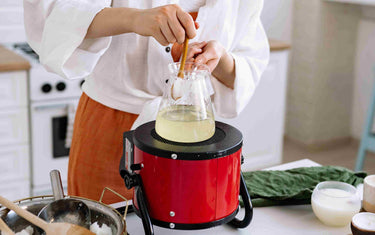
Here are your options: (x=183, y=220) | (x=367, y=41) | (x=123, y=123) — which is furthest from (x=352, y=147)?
(x=183, y=220)

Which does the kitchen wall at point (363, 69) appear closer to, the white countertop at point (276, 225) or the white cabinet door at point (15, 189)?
the white cabinet door at point (15, 189)

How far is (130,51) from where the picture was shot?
122 cm

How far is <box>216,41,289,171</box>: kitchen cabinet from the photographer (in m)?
2.95

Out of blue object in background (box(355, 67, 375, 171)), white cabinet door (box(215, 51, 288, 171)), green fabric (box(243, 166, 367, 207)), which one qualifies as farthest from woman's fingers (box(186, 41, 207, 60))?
blue object in background (box(355, 67, 375, 171))

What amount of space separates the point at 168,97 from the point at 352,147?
322cm

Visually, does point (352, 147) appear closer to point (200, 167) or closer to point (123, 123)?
point (123, 123)

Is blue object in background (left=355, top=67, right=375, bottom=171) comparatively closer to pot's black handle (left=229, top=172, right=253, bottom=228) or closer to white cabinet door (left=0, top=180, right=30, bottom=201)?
white cabinet door (left=0, top=180, right=30, bottom=201)

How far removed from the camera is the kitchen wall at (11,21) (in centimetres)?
267

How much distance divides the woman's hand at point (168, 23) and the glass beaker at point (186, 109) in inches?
2.4

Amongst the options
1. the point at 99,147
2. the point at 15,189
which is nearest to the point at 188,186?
Result: the point at 99,147

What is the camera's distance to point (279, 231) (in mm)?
1052

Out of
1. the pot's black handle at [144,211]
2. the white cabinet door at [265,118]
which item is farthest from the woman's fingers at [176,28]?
the white cabinet door at [265,118]

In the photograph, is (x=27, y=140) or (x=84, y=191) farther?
(x=27, y=140)

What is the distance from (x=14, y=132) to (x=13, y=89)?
200mm
